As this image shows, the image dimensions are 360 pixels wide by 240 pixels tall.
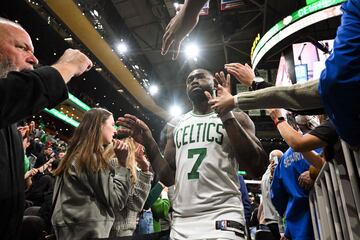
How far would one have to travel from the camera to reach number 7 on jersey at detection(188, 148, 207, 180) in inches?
92.6

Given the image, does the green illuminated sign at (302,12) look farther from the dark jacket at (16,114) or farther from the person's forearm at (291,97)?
the dark jacket at (16,114)

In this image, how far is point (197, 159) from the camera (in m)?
2.40

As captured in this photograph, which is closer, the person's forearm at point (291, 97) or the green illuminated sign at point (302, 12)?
the person's forearm at point (291, 97)

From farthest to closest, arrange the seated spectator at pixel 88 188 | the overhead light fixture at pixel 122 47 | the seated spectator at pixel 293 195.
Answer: the overhead light fixture at pixel 122 47, the seated spectator at pixel 293 195, the seated spectator at pixel 88 188

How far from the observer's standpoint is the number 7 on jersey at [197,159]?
2.35 m

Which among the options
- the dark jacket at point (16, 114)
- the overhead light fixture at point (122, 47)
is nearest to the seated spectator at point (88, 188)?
the dark jacket at point (16, 114)

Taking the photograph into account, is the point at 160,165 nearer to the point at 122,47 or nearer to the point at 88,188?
the point at 88,188

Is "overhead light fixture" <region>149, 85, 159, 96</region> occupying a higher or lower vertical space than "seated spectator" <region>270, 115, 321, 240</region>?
higher

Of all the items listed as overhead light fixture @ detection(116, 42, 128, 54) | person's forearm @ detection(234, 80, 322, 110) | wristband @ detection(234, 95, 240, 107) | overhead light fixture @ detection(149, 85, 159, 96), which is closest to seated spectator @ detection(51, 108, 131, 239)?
wristband @ detection(234, 95, 240, 107)

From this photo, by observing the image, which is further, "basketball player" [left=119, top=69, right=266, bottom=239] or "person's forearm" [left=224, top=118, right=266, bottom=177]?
"person's forearm" [left=224, top=118, right=266, bottom=177]

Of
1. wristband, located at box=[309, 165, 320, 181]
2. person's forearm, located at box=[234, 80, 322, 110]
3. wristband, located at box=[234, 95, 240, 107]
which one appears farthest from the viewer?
wristband, located at box=[309, 165, 320, 181]

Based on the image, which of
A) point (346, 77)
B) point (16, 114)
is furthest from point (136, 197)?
point (346, 77)

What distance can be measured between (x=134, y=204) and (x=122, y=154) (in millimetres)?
535

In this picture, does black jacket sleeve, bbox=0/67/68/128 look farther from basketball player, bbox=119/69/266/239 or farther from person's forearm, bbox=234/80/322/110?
basketball player, bbox=119/69/266/239
